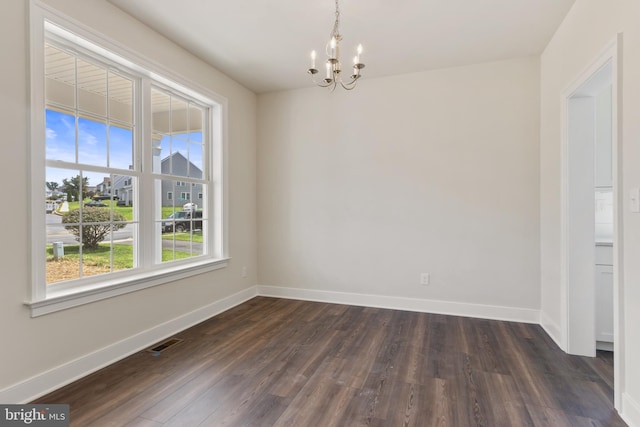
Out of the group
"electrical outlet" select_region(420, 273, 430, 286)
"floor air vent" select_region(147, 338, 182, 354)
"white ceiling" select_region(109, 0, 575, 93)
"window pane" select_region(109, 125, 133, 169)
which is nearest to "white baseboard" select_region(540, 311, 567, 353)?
"electrical outlet" select_region(420, 273, 430, 286)

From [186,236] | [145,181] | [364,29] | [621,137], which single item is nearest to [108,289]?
[145,181]

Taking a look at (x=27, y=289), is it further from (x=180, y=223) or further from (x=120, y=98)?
(x=120, y=98)

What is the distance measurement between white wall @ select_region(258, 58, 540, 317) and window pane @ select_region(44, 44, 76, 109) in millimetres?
2353

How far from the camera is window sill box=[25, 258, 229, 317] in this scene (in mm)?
2049

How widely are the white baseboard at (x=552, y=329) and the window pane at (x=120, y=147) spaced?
4048mm

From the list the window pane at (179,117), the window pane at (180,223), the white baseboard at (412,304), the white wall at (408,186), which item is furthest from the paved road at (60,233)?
the white baseboard at (412,304)

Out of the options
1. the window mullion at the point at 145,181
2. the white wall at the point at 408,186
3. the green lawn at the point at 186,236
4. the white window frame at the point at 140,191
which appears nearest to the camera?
the white window frame at the point at 140,191

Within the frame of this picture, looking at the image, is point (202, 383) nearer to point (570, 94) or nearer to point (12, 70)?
point (12, 70)

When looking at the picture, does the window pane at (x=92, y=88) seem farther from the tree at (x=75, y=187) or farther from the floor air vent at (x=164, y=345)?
the floor air vent at (x=164, y=345)

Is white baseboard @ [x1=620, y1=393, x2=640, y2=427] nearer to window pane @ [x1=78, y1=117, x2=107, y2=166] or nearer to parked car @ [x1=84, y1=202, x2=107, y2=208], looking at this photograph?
parked car @ [x1=84, y1=202, x2=107, y2=208]

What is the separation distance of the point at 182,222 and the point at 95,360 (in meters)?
1.47

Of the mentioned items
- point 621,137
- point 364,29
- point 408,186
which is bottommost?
point 408,186

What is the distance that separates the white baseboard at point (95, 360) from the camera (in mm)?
1922

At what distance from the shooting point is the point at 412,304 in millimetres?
3770
